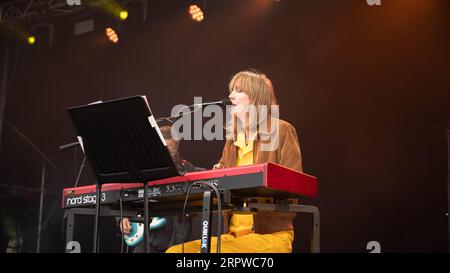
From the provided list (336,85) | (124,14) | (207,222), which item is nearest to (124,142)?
(207,222)

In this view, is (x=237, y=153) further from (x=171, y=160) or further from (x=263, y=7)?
(x=263, y=7)

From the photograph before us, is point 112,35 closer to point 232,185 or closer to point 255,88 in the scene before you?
point 255,88

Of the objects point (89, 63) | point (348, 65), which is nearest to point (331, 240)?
point (348, 65)

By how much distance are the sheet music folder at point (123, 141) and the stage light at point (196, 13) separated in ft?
13.0

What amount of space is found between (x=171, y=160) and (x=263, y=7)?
12.6 ft

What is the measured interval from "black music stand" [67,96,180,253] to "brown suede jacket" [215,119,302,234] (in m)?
0.65

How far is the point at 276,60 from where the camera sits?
226 inches

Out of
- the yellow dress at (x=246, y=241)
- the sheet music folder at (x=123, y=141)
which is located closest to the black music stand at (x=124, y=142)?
the sheet music folder at (x=123, y=141)

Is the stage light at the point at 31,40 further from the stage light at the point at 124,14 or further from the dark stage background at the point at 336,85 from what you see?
the stage light at the point at 124,14

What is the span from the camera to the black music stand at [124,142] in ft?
8.07

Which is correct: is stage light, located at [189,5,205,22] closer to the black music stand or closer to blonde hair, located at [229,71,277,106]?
blonde hair, located at [229,71,277,106]

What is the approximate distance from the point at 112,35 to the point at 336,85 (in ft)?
9.40
